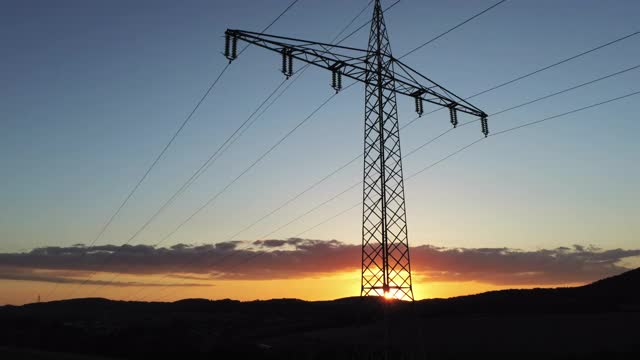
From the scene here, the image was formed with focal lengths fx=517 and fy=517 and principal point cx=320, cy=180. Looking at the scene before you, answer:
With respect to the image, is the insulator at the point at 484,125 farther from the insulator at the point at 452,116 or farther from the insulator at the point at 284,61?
the insulator at the point at 284,61

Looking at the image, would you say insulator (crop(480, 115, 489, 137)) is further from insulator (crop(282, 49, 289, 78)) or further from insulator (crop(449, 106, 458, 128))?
insulator (crop(282, 49, 289, 78))

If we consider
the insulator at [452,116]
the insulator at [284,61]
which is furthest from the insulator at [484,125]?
the insulator at [284,61]

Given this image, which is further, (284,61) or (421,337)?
(421,337)

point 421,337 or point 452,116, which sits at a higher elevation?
point 452,116

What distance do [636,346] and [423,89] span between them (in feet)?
134

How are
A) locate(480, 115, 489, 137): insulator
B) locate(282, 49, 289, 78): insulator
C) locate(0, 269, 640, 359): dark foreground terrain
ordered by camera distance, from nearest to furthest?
locate(282, 49, 289, 78): insulator, locate(480, 115, 489, 137): insulator, locate(0, 269, 640, 359): dark foreground terrain

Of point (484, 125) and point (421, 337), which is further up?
point (484, 125)

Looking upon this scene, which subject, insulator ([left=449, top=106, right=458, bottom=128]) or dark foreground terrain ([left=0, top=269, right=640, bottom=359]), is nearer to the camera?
insulator ([left=449, top=106, right=458, bottom=128])

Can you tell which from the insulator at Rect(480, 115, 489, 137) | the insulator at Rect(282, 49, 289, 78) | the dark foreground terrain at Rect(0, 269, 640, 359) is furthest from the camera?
the dark foreground terrain at Rect(0, 269, 640, 359)

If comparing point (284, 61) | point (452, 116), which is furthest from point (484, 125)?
point (284, 61)

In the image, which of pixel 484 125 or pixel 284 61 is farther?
pixel 484 125

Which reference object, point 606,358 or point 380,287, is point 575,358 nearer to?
point 606,358

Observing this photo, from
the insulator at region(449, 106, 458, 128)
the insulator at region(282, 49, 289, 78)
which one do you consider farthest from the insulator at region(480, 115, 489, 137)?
the insulator at region(282, 49, 289, 78)

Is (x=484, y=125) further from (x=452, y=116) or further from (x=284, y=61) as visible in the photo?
(x=284, y=61)
